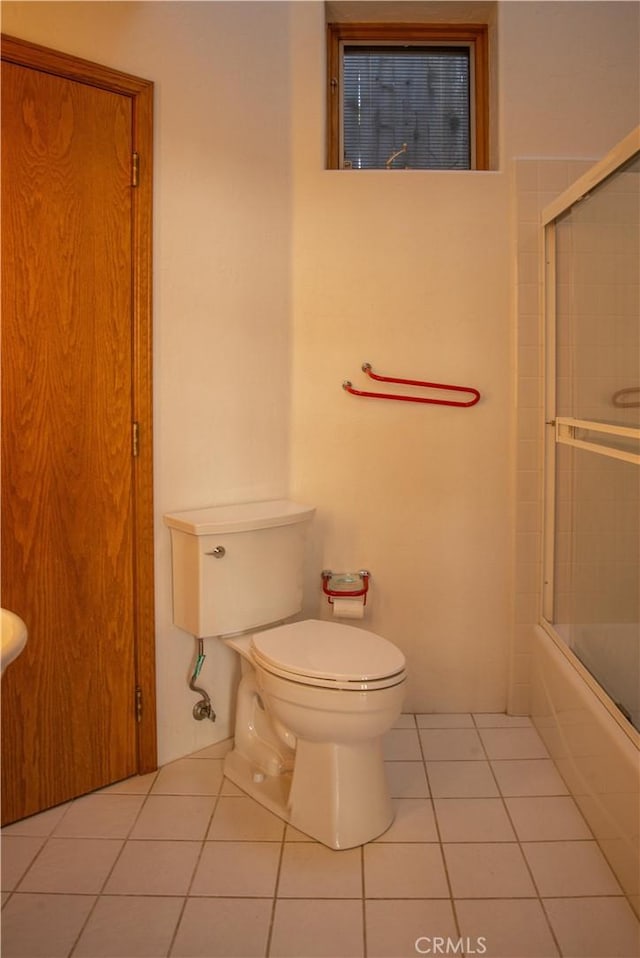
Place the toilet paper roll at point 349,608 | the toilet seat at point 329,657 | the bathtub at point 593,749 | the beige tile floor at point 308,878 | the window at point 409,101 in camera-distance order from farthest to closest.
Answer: the window at point 409,101, the toilet paper roll at point 349,608, the toilet seat at point 329,657, the bathtub at point 593,749, the beige tile floor at point 308,878

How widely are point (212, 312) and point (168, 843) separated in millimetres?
1518

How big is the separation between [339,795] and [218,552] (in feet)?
2.40

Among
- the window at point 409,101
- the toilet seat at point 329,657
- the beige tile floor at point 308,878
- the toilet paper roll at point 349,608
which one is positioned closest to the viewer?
the beige tile floor at point 308,878

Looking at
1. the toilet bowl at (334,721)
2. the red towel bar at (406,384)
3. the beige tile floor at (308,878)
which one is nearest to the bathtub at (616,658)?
the beige tile floor at (308,878)

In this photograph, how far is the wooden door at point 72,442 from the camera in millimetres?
1803

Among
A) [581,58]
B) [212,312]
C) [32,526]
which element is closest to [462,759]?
[32,526]

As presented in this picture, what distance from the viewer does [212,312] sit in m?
2.21

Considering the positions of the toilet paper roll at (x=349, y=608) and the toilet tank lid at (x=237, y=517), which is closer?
the toilet tank lid at (x=237, y=517)

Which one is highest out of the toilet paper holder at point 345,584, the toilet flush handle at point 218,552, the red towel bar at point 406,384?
the red towel bar at point 406,384

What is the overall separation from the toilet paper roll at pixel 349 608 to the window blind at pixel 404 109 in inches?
62.4

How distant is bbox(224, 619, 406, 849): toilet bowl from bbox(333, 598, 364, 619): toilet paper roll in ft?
1.10

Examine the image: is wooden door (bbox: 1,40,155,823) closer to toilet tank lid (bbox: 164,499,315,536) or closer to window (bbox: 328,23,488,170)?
toilet tank lid (bbox: 164,499,315,536)

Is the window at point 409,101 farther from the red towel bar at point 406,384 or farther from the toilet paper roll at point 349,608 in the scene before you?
the toilet paper roll at point 349,608

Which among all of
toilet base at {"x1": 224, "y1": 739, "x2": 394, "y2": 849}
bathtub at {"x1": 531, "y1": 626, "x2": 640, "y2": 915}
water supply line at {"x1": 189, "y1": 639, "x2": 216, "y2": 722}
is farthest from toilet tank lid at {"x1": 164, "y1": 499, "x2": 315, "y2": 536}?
bathtub at {"x1": 531, "y1": 626, "x2": 640, "y2": 915}
